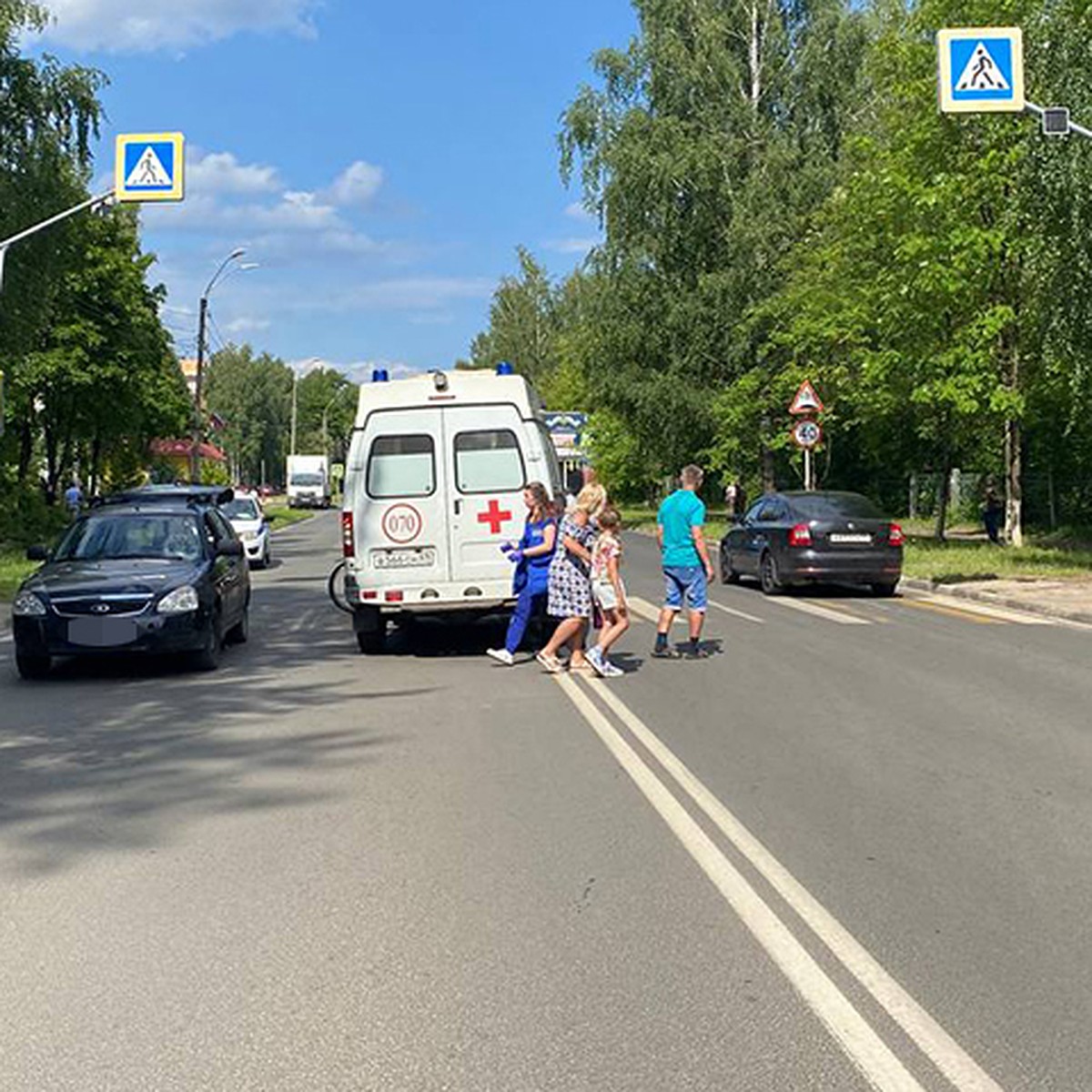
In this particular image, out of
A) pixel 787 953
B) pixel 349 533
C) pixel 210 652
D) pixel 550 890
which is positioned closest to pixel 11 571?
pixel 349 533

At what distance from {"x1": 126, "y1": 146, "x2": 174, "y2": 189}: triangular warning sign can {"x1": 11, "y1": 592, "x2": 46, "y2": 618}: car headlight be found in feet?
28.7

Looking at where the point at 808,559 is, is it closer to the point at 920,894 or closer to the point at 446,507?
the point at 446,507

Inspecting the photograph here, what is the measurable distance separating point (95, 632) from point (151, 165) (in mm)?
9463

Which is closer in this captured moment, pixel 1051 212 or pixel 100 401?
pixel 1051 212

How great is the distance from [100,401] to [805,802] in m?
38.1

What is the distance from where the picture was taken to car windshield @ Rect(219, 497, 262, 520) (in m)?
27.8

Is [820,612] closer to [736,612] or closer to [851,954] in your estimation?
[736,612]

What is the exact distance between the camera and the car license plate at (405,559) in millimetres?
13109

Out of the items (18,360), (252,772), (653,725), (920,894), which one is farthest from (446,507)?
(18,360)

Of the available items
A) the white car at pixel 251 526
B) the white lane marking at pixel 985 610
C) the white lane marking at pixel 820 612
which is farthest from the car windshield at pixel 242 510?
the white lane marking at pixel 985 610

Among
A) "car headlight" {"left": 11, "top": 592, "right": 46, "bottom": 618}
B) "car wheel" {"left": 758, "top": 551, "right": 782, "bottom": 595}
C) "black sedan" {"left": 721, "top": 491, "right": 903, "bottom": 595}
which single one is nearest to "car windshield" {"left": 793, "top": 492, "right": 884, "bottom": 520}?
"black sedan" {"left": 721, "top": 491, "right": 903, "bottom": 595}

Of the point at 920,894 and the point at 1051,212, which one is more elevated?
the point at 1051,212

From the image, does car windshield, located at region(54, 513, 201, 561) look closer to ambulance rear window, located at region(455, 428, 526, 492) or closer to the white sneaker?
ambulance rear window, located at region(455, 428, 526, 492)

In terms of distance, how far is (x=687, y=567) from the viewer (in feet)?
41.5
